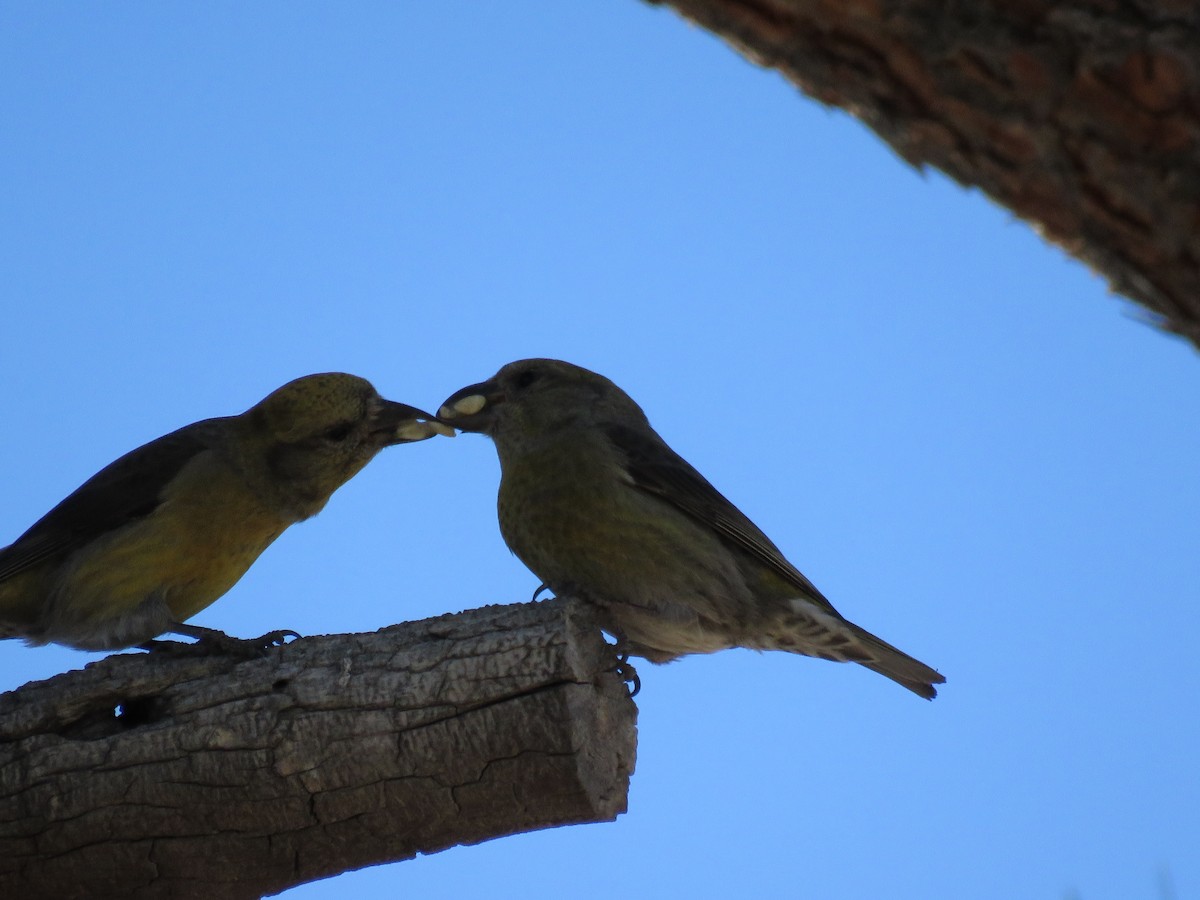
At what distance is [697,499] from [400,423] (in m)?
1.25

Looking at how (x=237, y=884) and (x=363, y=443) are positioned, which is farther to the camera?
(x=363, y=443)

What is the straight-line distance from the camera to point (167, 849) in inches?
143

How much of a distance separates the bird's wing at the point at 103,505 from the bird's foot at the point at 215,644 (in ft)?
1.74

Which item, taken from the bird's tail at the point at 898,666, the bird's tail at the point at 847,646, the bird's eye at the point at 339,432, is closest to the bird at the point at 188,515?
the bird's eye at the point at 339,432

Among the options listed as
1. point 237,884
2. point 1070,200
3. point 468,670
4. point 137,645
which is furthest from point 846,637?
point 1070,200

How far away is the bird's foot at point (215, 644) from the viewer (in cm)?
414

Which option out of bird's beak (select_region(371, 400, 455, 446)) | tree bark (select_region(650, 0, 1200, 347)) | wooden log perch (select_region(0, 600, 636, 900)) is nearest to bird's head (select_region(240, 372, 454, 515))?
bird's beak (select_region(371, 400, 455, 446))

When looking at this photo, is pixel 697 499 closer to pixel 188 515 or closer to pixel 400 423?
pixel 400 423

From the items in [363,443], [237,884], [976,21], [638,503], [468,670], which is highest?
[363,443]

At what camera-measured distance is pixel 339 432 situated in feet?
17.0

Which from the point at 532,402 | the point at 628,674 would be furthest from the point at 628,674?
the point at 532,402

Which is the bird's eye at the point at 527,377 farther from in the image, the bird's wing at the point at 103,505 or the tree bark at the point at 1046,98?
the tree bark at the point at 1046,98

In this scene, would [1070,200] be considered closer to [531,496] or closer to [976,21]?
[976,21]

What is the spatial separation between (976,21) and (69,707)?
10.8 ft
